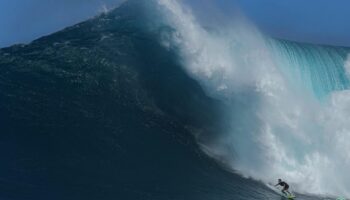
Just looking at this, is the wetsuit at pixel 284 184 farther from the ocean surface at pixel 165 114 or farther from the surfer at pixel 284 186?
the ocean surface at pixel 165 114

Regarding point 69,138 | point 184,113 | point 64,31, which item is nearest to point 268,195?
point 184,113

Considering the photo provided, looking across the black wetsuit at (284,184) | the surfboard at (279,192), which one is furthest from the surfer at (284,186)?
the surfboard at (279,192)

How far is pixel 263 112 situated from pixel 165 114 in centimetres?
310

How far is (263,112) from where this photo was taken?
17.5 m

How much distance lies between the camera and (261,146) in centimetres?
1686

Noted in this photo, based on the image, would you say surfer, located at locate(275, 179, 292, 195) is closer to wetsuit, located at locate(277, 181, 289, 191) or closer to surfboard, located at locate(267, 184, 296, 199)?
wetsuit, located at locate(277, 181, 289, 191)

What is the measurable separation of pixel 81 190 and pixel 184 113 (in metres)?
7.06

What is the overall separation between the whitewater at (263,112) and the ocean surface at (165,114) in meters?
0.04

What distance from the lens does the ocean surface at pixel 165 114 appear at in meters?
13.0

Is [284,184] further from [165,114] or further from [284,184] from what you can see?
[165,114]

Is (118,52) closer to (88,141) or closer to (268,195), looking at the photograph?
(88,141)

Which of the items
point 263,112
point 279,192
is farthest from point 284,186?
point 263,112

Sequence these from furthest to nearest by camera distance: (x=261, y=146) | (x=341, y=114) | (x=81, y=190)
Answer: (x=341, y=114)
(x=261, y=146)
(x=81, y=190)

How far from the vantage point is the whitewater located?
16.8 meters
